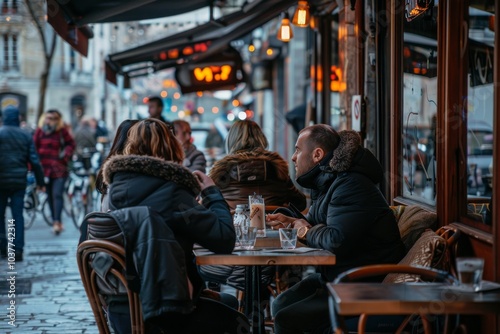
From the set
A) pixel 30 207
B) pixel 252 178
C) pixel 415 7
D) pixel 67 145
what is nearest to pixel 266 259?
pixel 252 178

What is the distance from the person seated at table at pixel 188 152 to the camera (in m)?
10.7

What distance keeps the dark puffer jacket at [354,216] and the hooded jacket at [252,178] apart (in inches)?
73.5

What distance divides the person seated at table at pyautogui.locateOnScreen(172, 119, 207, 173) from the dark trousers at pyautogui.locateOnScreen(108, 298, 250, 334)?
5822mm

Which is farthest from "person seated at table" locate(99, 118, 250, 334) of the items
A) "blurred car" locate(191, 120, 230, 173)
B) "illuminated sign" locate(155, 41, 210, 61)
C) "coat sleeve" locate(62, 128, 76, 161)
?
"blurred car" locate(191, 120, 230, 173)

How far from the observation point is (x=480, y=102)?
1045 cm

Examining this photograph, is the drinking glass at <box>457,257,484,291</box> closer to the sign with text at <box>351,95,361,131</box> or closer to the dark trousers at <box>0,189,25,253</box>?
the sign with text at <box>351,95,361,131</box>

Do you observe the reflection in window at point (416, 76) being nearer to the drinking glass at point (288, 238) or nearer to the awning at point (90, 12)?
the drinking glass at point (288, 238)

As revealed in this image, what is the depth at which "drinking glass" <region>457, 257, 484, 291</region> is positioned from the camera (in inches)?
154

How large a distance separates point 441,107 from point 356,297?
2.44 metres

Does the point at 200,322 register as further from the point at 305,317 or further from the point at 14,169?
the point at 14,169

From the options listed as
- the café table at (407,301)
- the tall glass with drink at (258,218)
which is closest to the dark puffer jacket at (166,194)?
the café table at (407,301)

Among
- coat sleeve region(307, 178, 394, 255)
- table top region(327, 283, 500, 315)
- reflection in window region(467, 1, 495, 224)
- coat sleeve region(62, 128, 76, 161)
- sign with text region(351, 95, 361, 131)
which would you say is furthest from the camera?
coat sleeve region(62, 128, 76, 161)

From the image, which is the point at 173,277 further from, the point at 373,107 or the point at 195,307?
the point at 373,107

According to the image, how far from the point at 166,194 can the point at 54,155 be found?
997 centimetres
